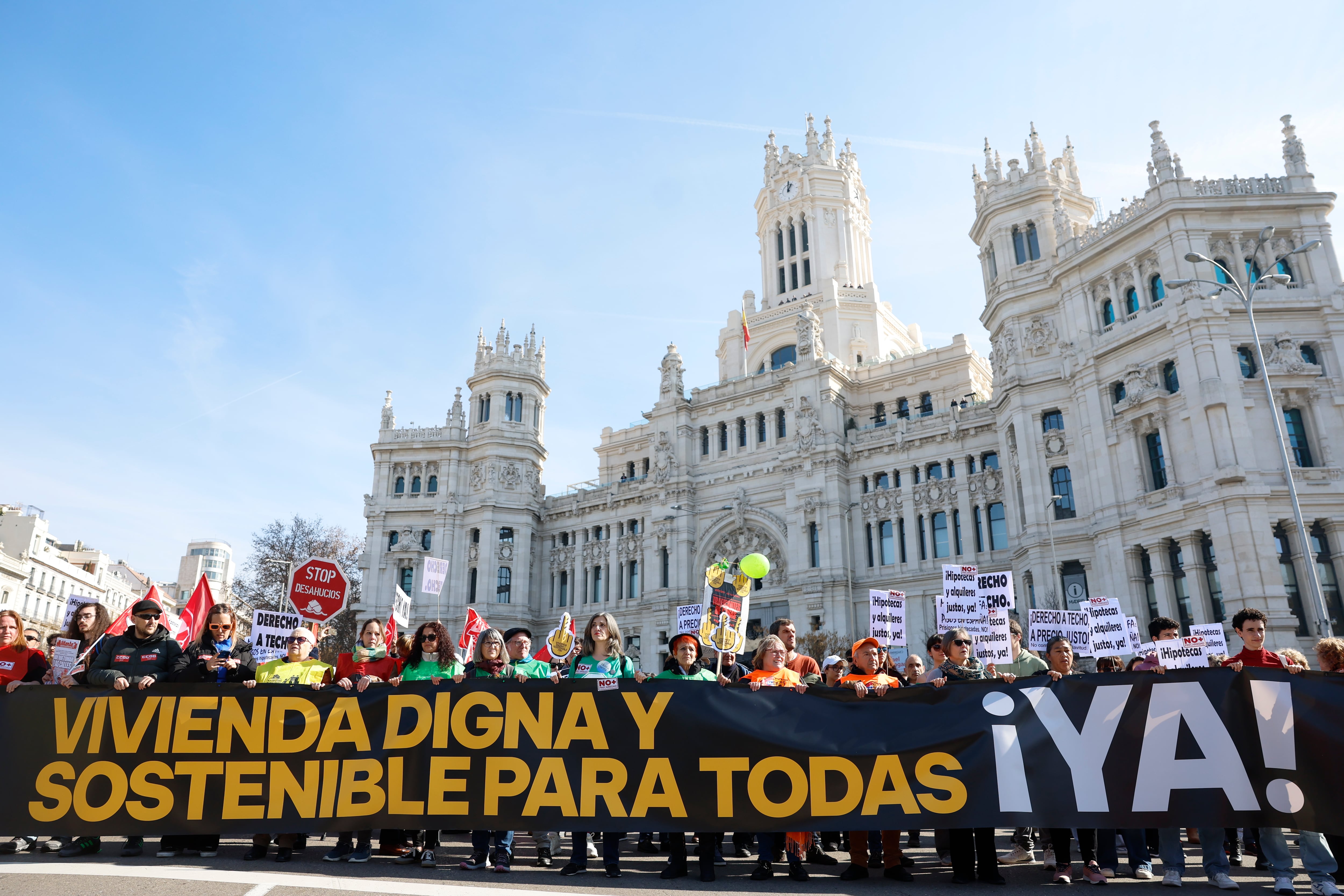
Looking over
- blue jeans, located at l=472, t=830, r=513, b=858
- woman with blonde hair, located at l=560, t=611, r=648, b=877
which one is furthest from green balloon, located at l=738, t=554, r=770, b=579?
blue jeans, located at l=472, t=830, r=513, b=858

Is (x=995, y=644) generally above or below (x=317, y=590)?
below

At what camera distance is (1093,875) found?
27.2 ft

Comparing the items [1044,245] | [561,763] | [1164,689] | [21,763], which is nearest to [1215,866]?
[1164,689]

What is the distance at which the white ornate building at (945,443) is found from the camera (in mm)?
30094

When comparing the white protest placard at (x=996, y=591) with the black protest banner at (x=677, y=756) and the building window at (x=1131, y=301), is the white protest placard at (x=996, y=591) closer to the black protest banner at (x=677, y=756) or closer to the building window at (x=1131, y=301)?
the black protest banner at (x=677, y=756)

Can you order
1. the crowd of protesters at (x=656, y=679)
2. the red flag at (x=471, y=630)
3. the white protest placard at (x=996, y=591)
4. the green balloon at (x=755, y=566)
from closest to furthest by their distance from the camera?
the crowd of protesters at (x=656, y=679), the white protest placard at (x=996, y=591), the green balloon at (x=755, y=566), the red flag at (x=471, y=630)

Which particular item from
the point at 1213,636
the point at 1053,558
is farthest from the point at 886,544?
the point at 1213,636

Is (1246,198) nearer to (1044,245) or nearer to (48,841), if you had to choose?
(1044,245)

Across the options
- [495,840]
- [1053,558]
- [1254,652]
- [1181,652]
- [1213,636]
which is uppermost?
[1053,558]

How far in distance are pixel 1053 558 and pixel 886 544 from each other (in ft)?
40.7

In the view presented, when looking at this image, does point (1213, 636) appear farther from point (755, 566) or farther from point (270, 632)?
point (270, 632)

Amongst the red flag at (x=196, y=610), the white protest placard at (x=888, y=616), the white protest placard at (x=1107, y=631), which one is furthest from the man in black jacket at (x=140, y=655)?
the white protest placard at (x=1107, y=631)

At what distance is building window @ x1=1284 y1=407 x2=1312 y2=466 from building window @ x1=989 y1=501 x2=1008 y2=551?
1408cm

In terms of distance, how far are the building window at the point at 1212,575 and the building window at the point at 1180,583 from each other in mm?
648
